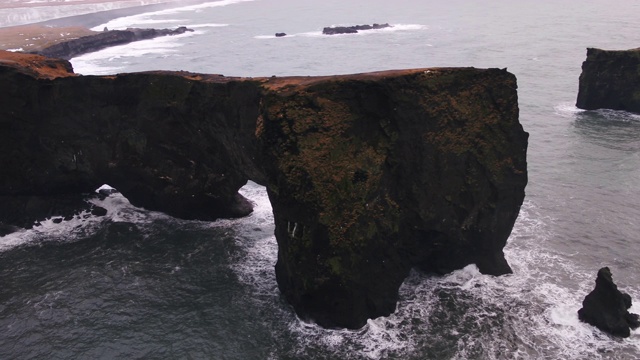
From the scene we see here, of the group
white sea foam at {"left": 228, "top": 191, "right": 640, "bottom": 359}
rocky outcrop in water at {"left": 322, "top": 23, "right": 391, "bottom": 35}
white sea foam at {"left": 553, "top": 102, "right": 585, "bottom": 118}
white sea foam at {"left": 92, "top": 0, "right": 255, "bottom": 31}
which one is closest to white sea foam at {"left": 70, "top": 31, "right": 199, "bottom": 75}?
white sea foam at {"left": 92, "top": 0, "right": 255, "bottom": 31}

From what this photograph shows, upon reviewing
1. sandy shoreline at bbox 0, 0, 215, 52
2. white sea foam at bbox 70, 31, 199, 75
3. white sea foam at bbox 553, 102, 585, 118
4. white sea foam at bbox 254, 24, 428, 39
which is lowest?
white sea foam at bbox 553, 102, 585, 118

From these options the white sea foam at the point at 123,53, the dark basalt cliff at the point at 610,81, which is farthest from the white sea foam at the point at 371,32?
the dark basalt cliff at the point at 610,81

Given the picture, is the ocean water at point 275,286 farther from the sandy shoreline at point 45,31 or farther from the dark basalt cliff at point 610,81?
the sandy shoreline at point 45,31

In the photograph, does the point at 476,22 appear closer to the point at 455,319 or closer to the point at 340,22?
the point at 340,22

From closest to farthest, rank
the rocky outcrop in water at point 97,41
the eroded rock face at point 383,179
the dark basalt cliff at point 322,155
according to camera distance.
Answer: the eroded rock face at point 383,179 < the dark basalt cliff at point 322,155 < the rocky outcrop in water at point 97,41

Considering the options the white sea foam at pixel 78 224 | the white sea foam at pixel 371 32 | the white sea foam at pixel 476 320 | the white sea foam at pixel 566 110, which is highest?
the white sea foam at pixel 371 32

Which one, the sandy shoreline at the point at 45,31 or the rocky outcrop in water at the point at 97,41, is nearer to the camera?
the rocky outcrop in water at the point at 97,41

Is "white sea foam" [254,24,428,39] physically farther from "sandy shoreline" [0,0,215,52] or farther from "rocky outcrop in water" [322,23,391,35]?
"sandy shoreline" [0,0,215,52]
